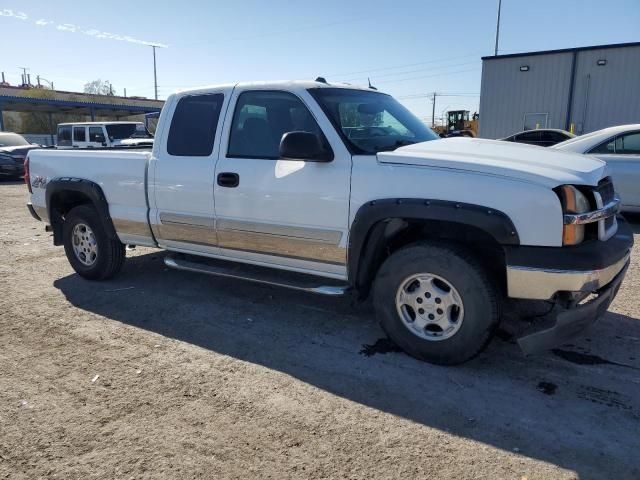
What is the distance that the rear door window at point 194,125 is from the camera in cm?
455

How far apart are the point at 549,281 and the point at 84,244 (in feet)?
15.7

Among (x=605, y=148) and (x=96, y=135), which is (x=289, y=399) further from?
(x=96, y=135)

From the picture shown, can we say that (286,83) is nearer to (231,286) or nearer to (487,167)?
(487,167)

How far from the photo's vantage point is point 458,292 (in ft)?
11.0

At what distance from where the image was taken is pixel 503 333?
3990mm

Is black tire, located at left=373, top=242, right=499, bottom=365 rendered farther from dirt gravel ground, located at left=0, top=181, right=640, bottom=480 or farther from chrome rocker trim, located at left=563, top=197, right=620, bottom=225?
chrome rocker trim, located at left=563, top=197, right=620, bottom=225

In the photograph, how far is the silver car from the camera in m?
7.74

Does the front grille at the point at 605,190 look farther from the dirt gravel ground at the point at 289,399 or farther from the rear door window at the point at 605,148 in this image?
the rear door window at the point at 605,148

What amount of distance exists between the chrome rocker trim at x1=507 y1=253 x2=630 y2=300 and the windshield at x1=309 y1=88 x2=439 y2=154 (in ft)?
4.48

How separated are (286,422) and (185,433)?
1.85ft

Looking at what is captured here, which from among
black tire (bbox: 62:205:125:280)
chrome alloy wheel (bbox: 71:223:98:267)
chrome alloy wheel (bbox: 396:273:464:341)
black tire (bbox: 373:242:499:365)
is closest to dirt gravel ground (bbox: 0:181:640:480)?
black tire (bbox: 373:242:499:365)

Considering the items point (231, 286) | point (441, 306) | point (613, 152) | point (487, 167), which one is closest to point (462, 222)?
point (487, 167)

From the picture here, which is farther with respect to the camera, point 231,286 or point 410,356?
point 231,286

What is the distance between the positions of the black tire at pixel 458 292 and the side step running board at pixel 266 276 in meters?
0.40
